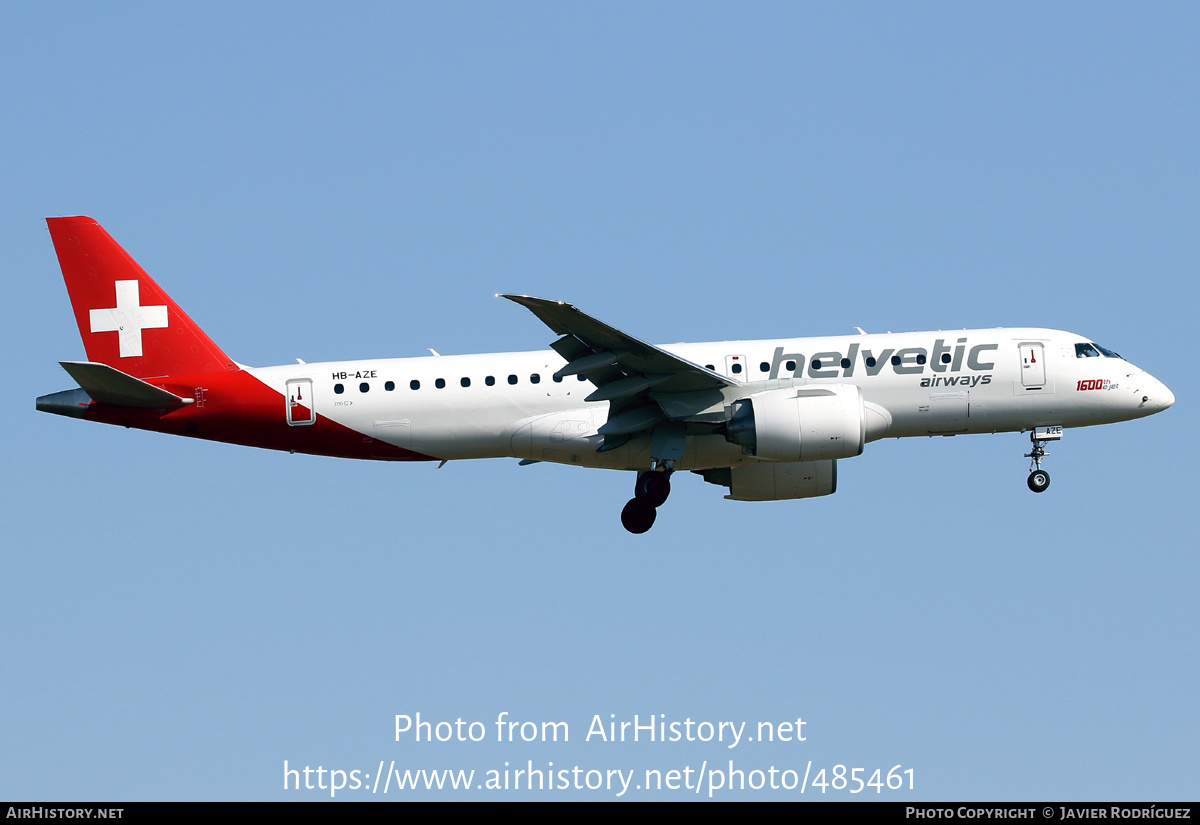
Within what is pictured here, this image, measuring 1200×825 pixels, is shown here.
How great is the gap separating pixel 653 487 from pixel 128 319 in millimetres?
14046

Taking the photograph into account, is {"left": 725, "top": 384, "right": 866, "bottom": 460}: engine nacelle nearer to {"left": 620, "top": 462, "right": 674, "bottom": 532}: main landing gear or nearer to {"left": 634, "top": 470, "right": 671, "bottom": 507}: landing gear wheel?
{"left": 634, "top": 470, "right": 671, "bottom": 507}: landing gear wheel

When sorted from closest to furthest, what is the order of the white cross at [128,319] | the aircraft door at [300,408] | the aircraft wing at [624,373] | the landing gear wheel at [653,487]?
the aircraft wing at [624,373] < the aircraft door at [300,408] < the white cross at [128,319] < the landing gear wheel at [653,487]

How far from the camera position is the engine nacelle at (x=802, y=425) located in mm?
30891

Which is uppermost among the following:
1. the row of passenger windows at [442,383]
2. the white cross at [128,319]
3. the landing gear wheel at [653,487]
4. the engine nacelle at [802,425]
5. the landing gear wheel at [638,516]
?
the white cross at [128,319]

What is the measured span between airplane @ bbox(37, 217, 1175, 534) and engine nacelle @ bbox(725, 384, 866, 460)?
28cm

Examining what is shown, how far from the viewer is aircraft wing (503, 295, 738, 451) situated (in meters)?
30.0

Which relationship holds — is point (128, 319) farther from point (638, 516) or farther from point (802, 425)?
point (802, 425)

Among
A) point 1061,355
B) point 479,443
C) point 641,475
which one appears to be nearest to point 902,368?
point 1061,355

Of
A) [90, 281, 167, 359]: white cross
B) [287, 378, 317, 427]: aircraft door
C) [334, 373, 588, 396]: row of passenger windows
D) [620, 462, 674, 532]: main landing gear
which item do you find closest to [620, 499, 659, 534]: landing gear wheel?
[620, 462, 674, 532]: main landing gear

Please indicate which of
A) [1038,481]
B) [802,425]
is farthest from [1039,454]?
[802,425]

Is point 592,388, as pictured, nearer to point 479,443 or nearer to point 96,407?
point 479,443

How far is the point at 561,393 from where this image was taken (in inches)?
1298

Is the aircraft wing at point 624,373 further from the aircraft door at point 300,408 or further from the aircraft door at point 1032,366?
the aircraft door at point 1032,366

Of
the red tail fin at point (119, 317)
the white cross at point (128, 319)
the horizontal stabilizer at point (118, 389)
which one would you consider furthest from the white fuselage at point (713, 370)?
the white cross at point (128, 319)
